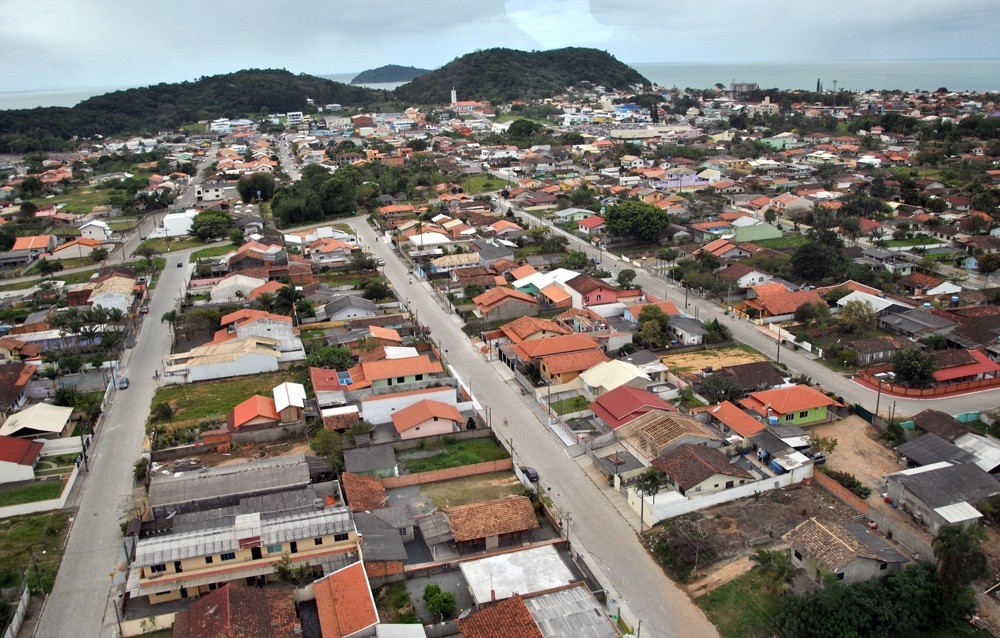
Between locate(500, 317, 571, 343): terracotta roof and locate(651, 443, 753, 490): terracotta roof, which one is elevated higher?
locate(500, 317, 571, 343): terracotta roof

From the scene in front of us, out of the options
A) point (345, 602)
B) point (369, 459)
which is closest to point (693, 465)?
point (369, 459)

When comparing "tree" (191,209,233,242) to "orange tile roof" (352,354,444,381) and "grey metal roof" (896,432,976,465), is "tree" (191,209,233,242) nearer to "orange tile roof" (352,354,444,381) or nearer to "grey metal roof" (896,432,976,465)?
"orange tile roof" (352,354,444,381)

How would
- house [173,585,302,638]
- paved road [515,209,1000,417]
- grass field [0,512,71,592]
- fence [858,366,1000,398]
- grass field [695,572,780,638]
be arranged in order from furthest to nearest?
fence [858,366,1000,398]
paved road [515,209,1000,417]
grass field [0,512,71,592]
grass field [695,572,780,638]
house [173,585,302,638]

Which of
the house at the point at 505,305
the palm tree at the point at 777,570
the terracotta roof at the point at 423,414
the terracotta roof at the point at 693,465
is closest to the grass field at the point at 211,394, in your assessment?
the terracotta roof at the point at 423,414

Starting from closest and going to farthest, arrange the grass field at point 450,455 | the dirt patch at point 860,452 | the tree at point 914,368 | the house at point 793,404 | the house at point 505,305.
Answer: the dirt patch at point 860,452
the grass field at point 450,455
the house at point 793,404
the tree at point 914,368
the house at point 505,305

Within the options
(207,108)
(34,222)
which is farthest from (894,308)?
Result: (207,108)

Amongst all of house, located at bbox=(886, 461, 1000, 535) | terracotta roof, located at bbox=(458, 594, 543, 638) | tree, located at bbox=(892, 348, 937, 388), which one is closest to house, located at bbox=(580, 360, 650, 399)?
house, located at bbox=(886, 461, 1000, 535)

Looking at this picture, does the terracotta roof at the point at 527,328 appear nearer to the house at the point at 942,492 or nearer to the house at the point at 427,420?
the house at the point at 427,420
